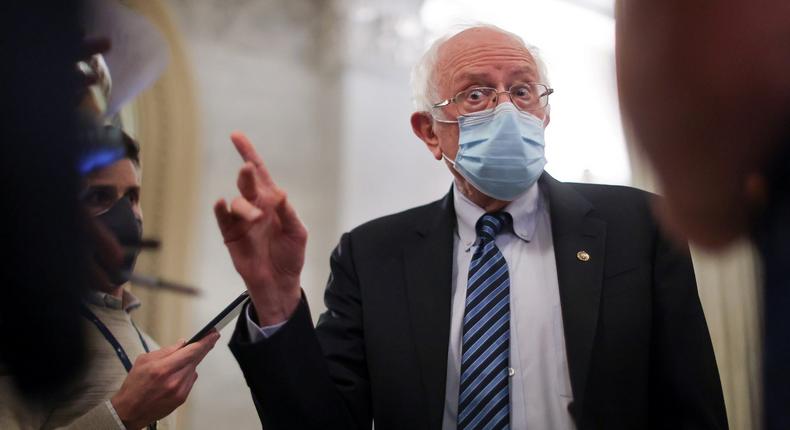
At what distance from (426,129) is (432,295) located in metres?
Answer: 0.58

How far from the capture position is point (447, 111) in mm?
1965

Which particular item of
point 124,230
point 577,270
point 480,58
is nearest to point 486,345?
point 577,270

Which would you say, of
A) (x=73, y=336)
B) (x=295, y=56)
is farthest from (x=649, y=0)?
(x=295, y=56)

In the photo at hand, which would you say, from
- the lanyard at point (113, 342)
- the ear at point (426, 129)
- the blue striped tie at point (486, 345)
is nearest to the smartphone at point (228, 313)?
the lanyard at point (113, 342)

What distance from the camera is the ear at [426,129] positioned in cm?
205

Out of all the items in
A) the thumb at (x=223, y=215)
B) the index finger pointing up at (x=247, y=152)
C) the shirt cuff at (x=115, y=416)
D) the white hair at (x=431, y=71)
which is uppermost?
the white hair at (x=431, y=71)

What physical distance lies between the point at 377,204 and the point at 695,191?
2.62 m

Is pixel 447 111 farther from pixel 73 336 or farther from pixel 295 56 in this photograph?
pixel 295 56

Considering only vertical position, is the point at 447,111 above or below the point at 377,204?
above

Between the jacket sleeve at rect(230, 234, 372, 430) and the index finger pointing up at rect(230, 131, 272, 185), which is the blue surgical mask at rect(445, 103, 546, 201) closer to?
the jacket sleeve at rect(230, 234, 372, 430)

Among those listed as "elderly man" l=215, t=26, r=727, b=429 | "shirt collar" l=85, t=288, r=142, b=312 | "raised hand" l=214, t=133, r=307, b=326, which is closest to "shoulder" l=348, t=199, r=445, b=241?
"elderly man" l=215, t=26, r=727, b=429

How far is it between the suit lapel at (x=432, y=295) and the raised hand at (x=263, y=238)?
0.40 metres

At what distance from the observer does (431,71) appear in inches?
81.6

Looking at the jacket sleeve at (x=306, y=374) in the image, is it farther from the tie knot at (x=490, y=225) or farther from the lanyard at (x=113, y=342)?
the tie knot at (x=490, y=225)
